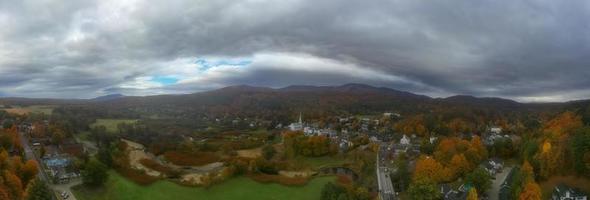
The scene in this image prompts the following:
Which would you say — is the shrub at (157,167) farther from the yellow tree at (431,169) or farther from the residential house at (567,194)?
the residential house at (567,194)

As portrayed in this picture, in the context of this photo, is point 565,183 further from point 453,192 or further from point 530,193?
point 453,192

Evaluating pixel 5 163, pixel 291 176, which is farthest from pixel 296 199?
pixel 5 163

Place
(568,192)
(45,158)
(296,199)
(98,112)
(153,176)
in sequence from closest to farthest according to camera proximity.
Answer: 1. (568,192)
2. (296,199)
3. (153,176)
4. (45,158)
5. (98,112)

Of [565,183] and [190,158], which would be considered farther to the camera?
[190,158]

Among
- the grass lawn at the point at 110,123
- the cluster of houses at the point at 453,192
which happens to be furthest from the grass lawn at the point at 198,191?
the grass lawn at the point at 110,123

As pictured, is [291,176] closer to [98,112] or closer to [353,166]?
[353,166]

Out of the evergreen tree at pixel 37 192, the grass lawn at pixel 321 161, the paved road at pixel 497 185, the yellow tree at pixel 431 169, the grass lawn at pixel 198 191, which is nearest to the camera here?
the evergreen tree at pixel 37 192

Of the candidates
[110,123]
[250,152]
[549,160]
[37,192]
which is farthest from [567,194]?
[110,123]
